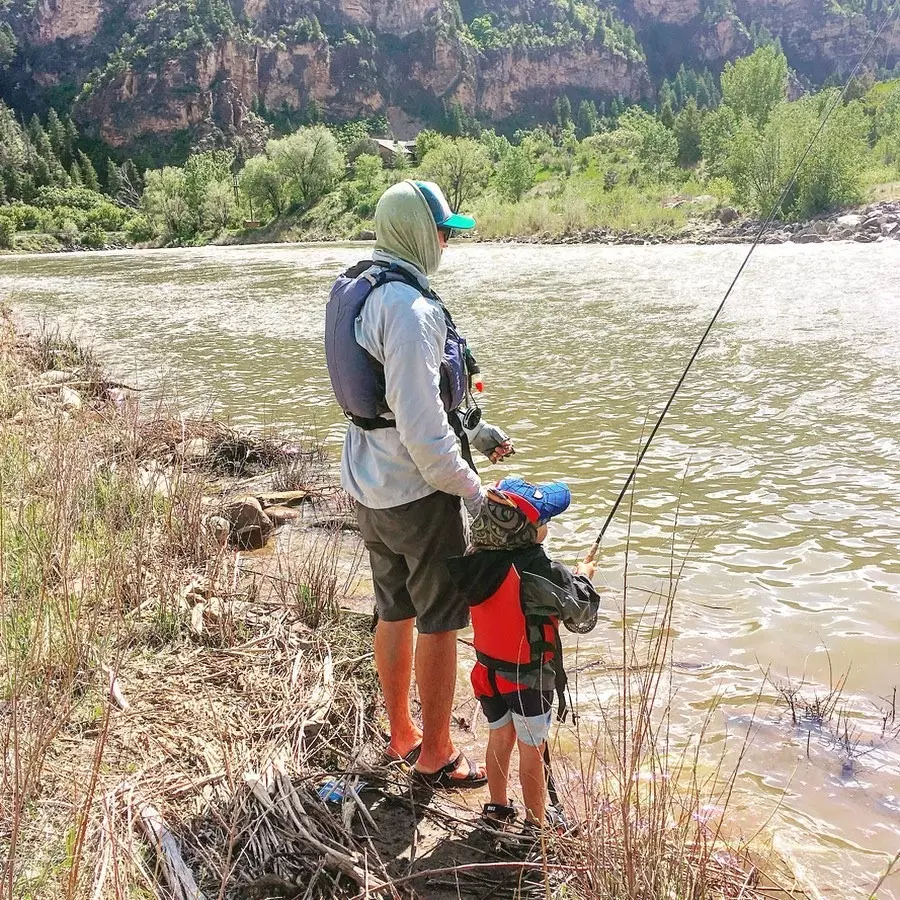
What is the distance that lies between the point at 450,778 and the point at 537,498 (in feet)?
3.93

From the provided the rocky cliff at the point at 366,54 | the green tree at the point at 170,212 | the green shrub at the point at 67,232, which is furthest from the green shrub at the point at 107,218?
the rocky cliff at the point at 366,54

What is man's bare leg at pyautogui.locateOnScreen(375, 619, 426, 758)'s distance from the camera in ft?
9.57

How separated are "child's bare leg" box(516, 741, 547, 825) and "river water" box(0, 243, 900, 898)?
2.39 feet

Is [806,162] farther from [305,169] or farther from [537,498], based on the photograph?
[305,169]

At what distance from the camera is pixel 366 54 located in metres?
162

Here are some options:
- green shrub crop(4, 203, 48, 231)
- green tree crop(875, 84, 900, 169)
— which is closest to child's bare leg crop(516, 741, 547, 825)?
green tree crop(875, 84, 900, 169)

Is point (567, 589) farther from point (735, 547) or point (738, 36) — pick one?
point (738, 36)

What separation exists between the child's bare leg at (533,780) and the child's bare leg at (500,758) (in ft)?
A: 0.22

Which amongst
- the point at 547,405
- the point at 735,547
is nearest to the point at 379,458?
the point at 735,547

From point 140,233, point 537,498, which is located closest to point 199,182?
point 140,233

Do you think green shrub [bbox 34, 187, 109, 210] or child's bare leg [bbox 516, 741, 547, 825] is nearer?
child's bare leg [bbox 516, 741, 547, 825]

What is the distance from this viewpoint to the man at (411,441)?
96.3 inches

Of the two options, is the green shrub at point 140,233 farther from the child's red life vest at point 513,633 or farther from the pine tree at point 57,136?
the child's red life vest at point 513,633

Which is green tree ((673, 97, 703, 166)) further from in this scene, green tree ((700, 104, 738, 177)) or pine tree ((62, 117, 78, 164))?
pine tree ((62, 117, 78, 164))
